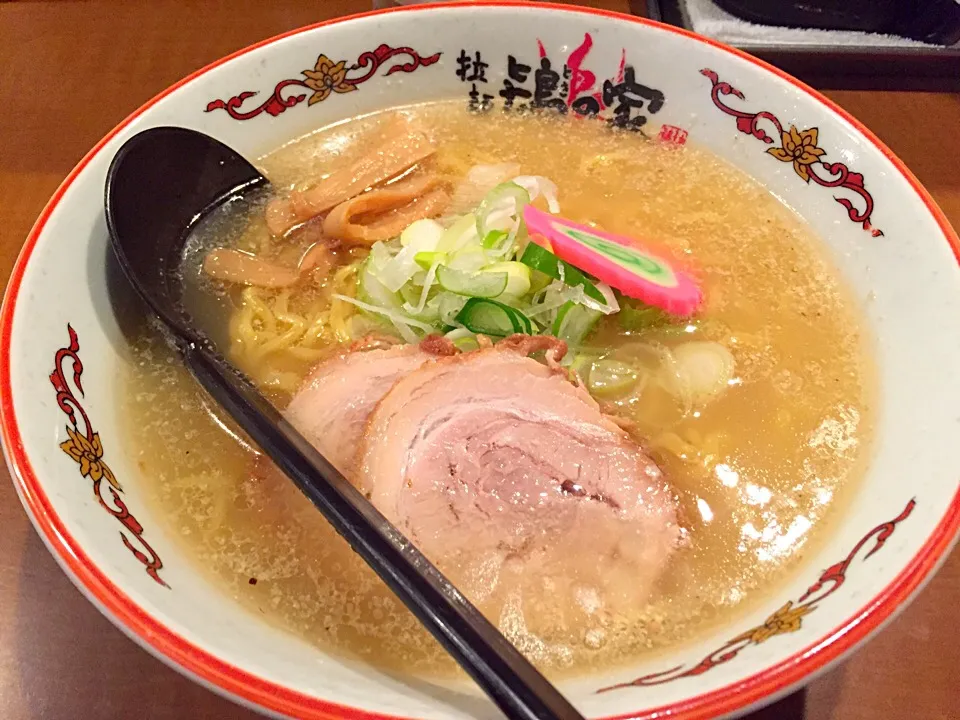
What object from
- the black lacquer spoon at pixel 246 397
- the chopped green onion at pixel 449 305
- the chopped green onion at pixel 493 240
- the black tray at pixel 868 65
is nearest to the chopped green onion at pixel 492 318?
the chopped green onion at pixel 449 305

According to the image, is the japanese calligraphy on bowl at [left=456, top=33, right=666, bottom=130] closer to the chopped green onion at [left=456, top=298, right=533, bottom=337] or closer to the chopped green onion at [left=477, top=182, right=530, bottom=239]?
the chopped green onion at [left=477, top=182, right=530, bottom=239]

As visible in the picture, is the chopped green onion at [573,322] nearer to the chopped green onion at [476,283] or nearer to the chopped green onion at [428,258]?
the chopped green onion at [476,283]

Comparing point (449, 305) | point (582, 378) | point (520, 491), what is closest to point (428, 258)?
point (449, 305)

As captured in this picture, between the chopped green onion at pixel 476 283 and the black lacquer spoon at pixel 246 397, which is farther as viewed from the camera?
the chopped green onion at pixel 476 283

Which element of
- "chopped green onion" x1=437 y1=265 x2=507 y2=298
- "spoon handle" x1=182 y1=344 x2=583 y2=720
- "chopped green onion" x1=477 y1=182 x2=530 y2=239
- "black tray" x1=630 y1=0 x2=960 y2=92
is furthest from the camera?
"black tray" x1=630 y1=0 x2=960 y2=92

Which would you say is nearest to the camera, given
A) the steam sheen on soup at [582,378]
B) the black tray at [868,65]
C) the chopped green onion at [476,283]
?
the steam sheen on soup at [582,378]

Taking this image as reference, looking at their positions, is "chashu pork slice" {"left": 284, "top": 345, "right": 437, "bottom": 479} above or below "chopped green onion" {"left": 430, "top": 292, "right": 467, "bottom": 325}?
below

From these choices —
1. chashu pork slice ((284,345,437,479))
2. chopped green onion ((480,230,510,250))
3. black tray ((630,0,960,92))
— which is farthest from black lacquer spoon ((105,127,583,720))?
black tray ((630,0,960,92))

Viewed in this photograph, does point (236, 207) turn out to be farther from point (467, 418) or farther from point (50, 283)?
point (467, 418)
